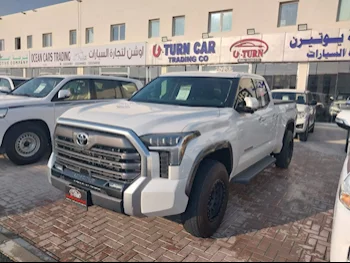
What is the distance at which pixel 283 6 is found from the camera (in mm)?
14008

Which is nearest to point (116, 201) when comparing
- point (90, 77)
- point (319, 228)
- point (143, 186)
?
point (143, 186)

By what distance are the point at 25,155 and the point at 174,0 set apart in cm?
1417

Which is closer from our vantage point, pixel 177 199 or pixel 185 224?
pixel 177 199

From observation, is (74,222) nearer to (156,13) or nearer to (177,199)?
(177,199)

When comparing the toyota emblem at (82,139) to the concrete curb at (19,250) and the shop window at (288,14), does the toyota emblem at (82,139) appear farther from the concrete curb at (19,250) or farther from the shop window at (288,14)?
the shop window at (288,14)

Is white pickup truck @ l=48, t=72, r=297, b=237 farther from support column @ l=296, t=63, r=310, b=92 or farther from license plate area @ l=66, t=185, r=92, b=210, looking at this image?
support column @ l=296, t=63, r=310, b=92

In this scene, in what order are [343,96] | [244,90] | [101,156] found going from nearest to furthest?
1. [101,156]
2. [244,90]
3. [343,96]

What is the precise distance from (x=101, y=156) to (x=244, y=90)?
242 centimetres

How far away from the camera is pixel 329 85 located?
13.4 meters

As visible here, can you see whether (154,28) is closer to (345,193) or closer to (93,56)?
(93,56)

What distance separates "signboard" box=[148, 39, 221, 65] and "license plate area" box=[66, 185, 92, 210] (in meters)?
13.6

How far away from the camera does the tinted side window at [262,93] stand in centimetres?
480

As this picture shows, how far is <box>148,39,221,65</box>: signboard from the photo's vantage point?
50.9 feet

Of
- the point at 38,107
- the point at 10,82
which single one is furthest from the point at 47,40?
the point at 38,107
